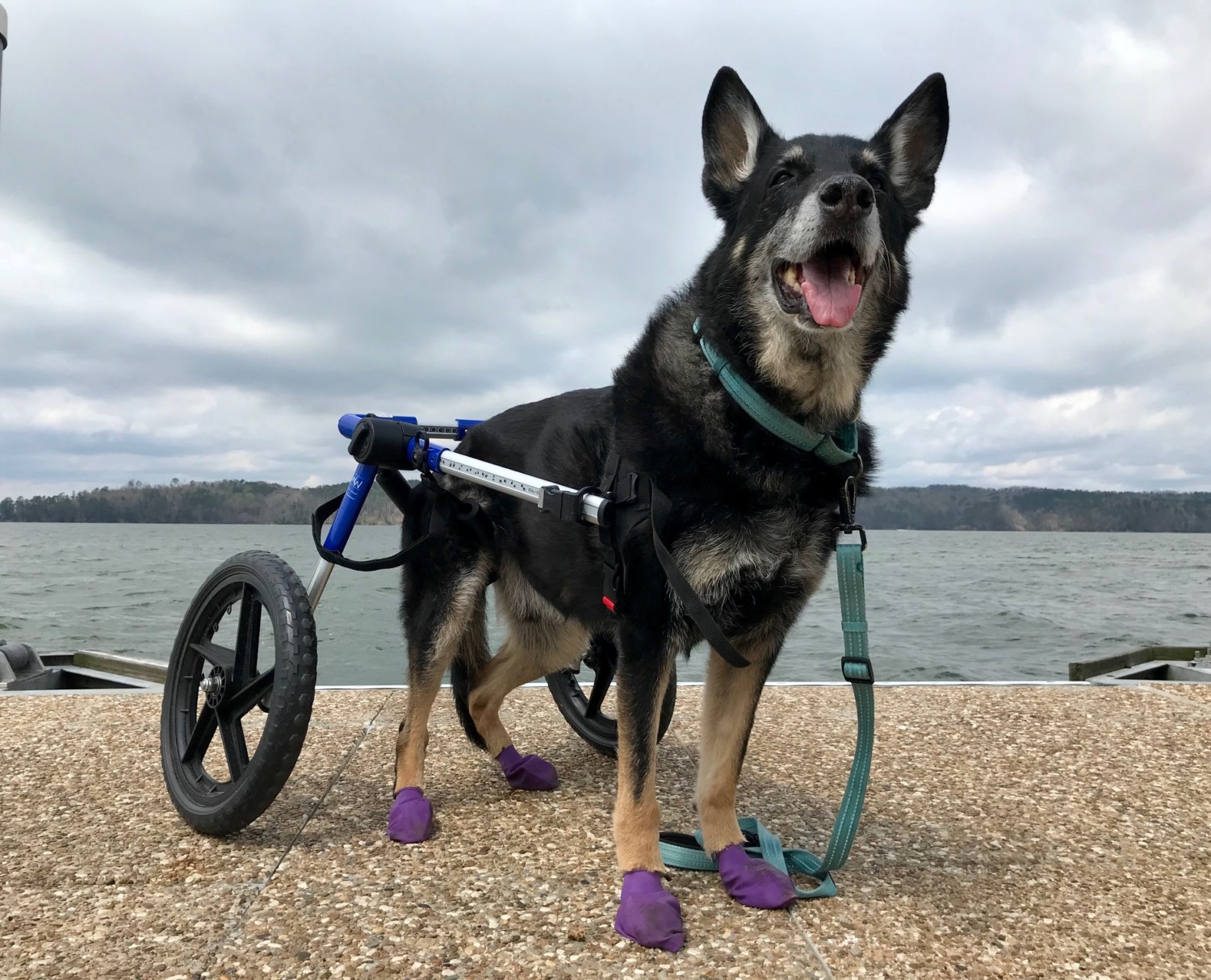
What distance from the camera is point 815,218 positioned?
2.82 meters

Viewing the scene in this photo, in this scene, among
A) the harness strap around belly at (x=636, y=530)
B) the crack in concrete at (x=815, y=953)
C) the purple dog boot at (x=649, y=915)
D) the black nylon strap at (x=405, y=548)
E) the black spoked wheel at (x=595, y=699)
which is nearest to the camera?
the crack in concrete at (x=815, y=953)

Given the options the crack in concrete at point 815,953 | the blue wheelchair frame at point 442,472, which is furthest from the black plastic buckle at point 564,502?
the crack in concrete at point 815,953

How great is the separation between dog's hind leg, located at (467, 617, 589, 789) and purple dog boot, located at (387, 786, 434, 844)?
2.20ft

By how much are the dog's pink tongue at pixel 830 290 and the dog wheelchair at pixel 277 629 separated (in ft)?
3.41

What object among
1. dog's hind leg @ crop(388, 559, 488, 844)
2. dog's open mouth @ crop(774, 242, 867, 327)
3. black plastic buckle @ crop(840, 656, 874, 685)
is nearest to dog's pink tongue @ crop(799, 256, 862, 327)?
dog's open mouth @ crop(774, 242, 867, 327)

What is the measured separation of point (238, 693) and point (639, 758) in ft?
6.50

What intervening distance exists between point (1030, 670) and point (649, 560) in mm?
13472

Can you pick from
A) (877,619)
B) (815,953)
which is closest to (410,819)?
(815,953)

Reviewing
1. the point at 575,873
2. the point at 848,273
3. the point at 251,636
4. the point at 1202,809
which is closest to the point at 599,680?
the point at 575,873

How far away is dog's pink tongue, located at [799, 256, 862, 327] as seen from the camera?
2.83m

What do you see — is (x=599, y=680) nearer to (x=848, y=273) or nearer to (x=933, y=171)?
(x=848, y=273)

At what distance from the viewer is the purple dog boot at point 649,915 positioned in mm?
2713

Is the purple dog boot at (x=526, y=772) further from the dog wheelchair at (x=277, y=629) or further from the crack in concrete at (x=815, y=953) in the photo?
the crack in concrete at (x=815, y=953)

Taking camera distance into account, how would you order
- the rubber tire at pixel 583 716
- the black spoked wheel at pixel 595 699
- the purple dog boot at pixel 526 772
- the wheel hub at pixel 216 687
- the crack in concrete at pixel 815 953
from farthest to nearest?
the rubber tire at pixel 583 716, the black spoked wheel at pixel 595 699, the purple dog boot at pixel 526 772, the wheel hub at pixel 216 687, the crack in concrete at pixel 815 953
